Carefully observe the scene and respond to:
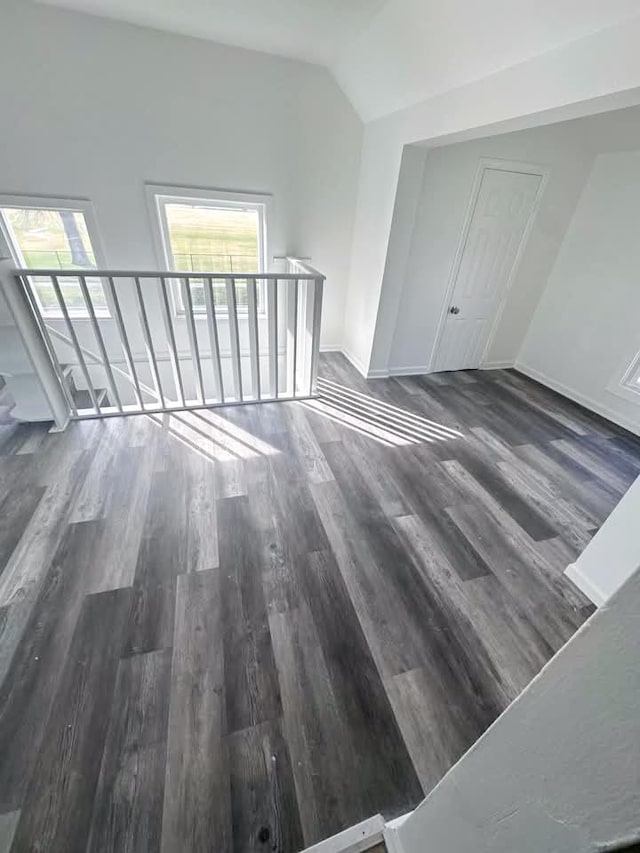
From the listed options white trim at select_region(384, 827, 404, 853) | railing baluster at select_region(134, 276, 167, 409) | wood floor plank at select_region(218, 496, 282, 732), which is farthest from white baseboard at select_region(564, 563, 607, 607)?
railing baluster at select_region(134, 276, 167, 409)

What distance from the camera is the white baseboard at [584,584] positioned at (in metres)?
1.67

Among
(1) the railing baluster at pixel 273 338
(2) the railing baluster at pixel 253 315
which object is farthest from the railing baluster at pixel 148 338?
(1) the railing baluster at pixel 273 338

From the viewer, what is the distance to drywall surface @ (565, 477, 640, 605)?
146 cm

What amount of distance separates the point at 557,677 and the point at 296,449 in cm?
220

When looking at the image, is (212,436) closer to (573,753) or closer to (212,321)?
(212,321)

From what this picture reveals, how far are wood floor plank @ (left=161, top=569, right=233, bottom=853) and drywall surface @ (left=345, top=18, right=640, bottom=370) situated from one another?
2702 mm

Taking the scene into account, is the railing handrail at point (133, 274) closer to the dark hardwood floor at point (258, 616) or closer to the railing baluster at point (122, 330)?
the railing baluster at point (122, 330)

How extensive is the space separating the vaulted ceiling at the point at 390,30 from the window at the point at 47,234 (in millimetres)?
1279

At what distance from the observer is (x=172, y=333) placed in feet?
8.57

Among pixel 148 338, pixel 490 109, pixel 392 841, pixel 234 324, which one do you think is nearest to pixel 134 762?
pixel 392 841

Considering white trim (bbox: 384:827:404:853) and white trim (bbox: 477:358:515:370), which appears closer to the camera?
white trim (bbox: 384:827:404:853)

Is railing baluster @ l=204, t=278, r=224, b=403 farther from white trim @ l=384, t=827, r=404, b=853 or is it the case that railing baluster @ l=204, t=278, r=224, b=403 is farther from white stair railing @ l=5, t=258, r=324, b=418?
white trim @ l=384, t=827, r=404, b=853

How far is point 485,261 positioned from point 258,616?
3.69m

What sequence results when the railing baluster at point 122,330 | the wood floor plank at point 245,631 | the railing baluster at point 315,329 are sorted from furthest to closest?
the railing baluster at point 315,329, the railing baluster at point 122,330, the wood floor plank at point 245,631
